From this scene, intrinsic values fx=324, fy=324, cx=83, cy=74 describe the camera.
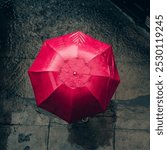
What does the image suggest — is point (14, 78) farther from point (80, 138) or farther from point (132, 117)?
point (132, 117)

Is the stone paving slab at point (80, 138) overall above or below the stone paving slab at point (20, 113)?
below

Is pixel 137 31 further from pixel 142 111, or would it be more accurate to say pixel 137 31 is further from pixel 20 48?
pixel 20 48

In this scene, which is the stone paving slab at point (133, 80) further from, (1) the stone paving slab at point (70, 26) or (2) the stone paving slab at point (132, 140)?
(2) the stone paving slab at point (132, 140)

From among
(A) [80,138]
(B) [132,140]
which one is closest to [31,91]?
(A) [80,138]

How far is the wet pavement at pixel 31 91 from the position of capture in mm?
6691

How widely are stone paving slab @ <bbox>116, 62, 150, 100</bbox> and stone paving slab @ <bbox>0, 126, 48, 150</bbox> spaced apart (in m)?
1.78

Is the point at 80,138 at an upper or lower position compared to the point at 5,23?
lower

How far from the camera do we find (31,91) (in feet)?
22.9

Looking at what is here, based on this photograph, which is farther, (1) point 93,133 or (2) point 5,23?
(2) point 5,23

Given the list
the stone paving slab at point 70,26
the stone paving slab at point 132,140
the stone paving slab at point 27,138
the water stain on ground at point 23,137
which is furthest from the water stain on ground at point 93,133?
the stone paving slab at point 70,26

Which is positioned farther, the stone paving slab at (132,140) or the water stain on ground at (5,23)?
the water stain on ground at (5,23)

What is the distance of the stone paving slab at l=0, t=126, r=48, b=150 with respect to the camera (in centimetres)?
667

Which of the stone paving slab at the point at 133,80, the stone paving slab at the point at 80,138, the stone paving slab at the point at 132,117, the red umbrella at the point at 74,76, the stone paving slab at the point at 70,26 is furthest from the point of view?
the stone paving slab at the point at 70,26

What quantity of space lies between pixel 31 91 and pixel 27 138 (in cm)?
100
